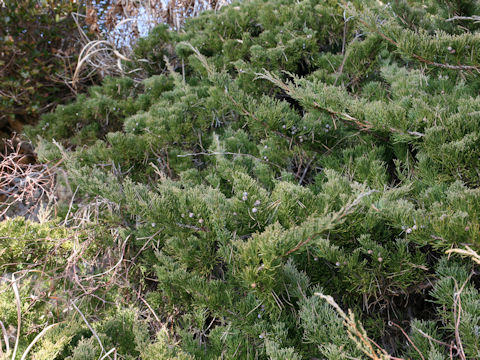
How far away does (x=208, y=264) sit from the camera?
1.57 metres

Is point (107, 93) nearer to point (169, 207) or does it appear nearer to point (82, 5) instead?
point (82, 5)

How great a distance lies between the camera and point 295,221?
1378mm

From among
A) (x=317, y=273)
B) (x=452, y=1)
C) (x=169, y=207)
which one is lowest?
(x=317, y=273)

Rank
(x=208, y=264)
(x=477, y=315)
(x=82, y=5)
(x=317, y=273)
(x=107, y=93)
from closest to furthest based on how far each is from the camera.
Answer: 1. (x=477, y=315)
2. (x=317, y=273)
3. (x=208, y=264)
4. (x=107, y=93)
5. (x=82, y=5)

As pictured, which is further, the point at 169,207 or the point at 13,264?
the point at 13,264

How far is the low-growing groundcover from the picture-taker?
1.21 meters

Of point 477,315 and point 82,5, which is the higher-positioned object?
point 82,5

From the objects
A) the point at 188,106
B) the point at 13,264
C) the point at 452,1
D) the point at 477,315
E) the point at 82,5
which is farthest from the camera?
the point at 82,5

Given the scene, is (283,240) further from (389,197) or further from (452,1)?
(452,1)

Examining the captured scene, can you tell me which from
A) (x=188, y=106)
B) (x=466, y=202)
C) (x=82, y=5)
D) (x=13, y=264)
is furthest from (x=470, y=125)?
(x=82, y=5)

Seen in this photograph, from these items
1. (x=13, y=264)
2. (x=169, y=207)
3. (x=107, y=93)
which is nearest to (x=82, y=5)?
(x=107, y=93)

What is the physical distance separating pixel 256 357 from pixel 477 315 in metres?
0.67

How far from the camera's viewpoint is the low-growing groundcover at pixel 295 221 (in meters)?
1.21

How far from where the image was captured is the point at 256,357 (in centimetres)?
132
